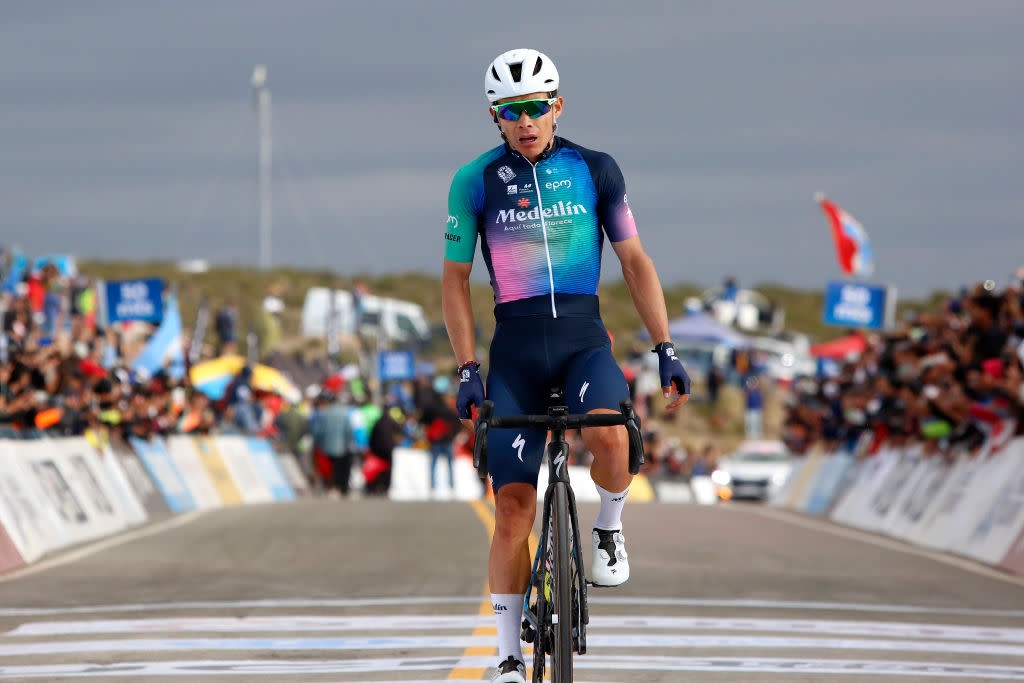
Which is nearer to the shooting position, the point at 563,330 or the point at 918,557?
the point at 563,330

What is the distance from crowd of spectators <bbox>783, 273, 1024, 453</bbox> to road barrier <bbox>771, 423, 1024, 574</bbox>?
214mm

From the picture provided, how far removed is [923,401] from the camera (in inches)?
800

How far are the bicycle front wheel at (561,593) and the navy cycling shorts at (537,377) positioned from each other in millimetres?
357

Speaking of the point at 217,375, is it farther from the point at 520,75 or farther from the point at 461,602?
the point at 520,75

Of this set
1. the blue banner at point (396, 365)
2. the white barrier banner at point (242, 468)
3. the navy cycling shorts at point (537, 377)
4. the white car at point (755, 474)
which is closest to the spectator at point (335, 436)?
the white barrier banner at point (242, 468)

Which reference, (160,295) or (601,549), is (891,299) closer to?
(160,295)

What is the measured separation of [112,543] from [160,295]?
17.4 m

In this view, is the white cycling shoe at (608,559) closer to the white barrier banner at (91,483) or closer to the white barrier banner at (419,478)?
the white barrier banner at (91,483)

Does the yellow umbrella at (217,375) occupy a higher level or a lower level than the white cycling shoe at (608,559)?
lower

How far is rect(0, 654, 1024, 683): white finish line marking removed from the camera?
8539 millimetres

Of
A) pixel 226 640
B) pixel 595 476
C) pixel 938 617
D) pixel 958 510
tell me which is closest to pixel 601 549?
pixel 595 476

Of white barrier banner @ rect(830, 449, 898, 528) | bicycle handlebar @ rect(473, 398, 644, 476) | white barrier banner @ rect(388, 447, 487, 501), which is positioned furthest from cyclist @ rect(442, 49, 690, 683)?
white barrier banner @ rect(388, 447, 487, 501)

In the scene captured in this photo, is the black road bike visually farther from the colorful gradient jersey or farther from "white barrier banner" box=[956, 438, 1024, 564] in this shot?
"white barrier banner" box=[956, 438, 1024, 564]

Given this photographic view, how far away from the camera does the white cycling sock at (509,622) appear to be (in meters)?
6.75
